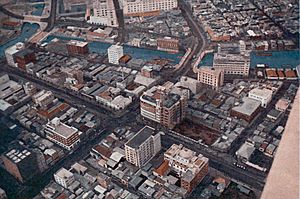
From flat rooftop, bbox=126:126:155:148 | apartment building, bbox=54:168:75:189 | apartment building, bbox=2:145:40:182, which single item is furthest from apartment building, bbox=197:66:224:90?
apartment building, bbox=2:145:40:182

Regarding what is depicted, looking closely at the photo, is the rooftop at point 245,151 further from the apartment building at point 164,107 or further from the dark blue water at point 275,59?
the dark blue water at point 275,59

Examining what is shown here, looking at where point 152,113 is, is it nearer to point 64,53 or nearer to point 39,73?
point 39,73

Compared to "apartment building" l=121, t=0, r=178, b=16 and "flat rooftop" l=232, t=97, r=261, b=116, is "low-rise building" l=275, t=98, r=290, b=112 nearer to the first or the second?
"flat rooftop" l=232, t=97, r=261, b=116

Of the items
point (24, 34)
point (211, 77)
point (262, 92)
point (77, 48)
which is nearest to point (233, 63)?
point (211, 77)

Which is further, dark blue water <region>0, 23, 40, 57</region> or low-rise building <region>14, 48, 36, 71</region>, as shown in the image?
dark blue water <region>0, 23, 40, 57</region>

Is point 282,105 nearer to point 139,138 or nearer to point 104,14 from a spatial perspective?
point 139,138

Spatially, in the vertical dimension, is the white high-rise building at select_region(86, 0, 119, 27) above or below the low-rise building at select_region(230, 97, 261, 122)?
above

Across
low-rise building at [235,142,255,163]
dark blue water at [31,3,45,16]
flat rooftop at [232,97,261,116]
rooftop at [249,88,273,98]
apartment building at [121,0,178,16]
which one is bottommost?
low-rise building at [235,142,255,163]
